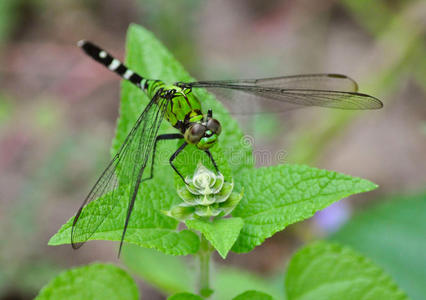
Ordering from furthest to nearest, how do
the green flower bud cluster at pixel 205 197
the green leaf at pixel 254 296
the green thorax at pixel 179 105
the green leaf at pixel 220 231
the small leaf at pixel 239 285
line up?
the small leaf at pixel 239 285 → the green thorax at pixel 179 105 → the green flower bud cluster at pixel 205 197 → the green leaf at pixel 254 296 → the green leaf at pixel 220 231

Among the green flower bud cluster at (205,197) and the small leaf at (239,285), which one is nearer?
the green flower bud cluster at (205,197)

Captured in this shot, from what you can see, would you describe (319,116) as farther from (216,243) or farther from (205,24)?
(216,243)

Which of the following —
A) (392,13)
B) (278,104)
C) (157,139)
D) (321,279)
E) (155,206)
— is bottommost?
(321,279)

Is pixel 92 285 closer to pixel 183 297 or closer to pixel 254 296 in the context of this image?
pixel 183 297

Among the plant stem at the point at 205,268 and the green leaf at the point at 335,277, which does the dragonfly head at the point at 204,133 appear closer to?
the plant stem at the point at 205,268

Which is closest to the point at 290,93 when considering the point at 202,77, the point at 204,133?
the point at 204,133

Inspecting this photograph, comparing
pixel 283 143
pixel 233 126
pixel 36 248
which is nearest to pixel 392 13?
pixel 283 143

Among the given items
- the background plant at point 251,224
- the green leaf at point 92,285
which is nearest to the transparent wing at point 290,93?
the background plant at point 251,224
